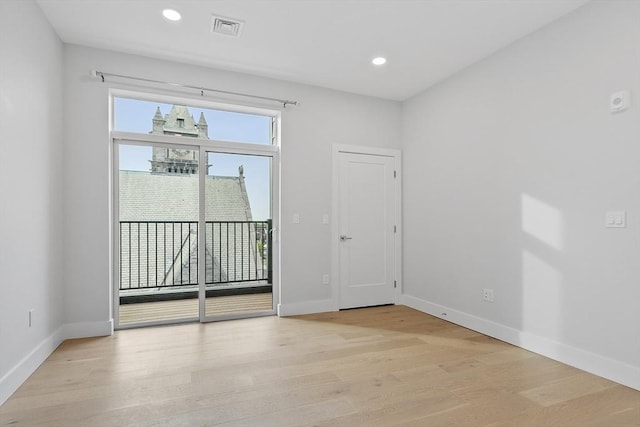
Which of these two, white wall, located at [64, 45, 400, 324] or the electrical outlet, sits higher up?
white wall, located at [64, 45, 400, 324]

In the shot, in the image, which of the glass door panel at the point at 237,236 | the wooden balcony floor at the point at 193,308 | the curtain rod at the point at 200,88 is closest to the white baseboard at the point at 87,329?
the wooden balcony floor at the point at 193,308

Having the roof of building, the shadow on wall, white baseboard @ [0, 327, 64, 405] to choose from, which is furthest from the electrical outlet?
white baseboard @ [0, 327, 64, 405]

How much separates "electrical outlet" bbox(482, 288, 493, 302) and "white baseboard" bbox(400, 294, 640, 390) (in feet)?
0.71

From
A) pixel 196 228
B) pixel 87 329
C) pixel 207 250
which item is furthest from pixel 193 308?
pixel 87 329

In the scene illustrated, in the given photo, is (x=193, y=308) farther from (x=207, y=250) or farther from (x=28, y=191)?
(x=28, y=191)

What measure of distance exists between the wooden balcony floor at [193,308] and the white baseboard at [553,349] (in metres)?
2.18

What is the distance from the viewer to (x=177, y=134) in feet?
12.2

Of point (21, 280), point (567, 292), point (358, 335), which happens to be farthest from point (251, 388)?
point (567, 292)

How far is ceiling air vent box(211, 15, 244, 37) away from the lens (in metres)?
2.83

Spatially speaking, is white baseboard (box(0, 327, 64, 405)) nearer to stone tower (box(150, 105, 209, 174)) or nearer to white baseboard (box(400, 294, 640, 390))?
stone tower (box(150, 105, 209, 174))

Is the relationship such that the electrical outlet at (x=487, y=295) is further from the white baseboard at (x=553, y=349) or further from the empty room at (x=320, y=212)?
the white baseboard at (x=553, y=349)

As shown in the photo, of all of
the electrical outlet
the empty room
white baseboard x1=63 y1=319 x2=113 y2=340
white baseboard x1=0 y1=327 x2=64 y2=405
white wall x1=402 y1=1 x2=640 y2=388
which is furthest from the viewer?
the electrical outlet

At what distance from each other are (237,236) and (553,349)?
10.9 ft

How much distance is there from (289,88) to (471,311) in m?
3.33
